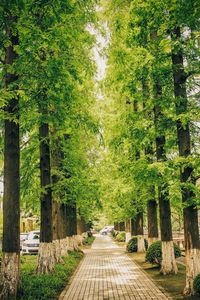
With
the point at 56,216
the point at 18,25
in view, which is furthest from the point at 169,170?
the point at 56,216

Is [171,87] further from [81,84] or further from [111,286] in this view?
[111,286]

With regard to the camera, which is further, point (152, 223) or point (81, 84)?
point (152, 223)

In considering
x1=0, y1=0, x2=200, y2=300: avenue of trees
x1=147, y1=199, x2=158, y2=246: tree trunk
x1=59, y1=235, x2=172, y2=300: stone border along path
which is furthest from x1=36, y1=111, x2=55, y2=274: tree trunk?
x1=147, y1=199, x2=158, y2=246: tree trunk

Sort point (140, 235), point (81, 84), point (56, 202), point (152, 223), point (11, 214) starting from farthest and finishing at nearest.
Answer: point (140, 235) < point (152, 223) < point (56, 202) < point (81, 84) < point (11, 214)

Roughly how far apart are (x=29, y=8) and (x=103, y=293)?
8278mm

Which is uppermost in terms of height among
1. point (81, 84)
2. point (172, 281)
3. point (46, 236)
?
point (81, 84)

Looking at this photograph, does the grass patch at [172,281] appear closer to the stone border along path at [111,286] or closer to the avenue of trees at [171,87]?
the stone border along path at [111,286]

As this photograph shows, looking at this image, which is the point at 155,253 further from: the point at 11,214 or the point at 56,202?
the point at 11,214

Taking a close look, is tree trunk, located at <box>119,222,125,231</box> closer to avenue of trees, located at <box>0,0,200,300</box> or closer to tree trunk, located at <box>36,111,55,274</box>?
avenue of trees, located at <box>0,0,200,300</box>

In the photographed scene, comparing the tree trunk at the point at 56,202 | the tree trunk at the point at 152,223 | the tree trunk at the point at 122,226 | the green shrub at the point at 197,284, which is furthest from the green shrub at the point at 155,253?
the tree trunk at the point at 122,226

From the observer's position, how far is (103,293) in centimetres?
1124

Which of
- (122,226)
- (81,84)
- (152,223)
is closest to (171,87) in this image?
(81,84)

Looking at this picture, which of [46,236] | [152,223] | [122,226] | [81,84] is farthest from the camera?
[122,226]

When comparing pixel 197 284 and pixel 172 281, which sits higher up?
pixel 197 284
